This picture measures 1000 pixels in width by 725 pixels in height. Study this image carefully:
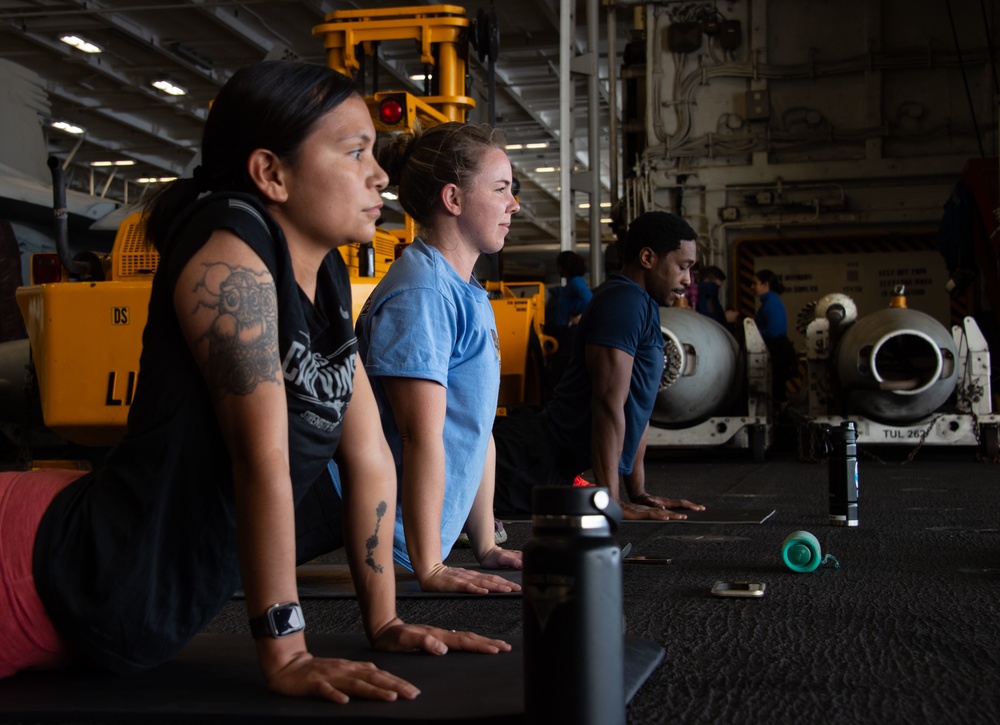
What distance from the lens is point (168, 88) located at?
19234 millimetres

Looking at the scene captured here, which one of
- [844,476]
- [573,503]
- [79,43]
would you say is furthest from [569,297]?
[79,43]

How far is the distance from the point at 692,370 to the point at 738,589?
16.2ft

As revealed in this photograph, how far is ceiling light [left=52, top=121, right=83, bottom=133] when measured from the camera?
854 inches

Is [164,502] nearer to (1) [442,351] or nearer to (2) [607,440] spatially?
(1) [442,351]

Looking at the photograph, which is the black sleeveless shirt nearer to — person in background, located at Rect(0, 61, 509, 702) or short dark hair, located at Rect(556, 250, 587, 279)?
person in background, located at Rect(0, 61, 509, 702)

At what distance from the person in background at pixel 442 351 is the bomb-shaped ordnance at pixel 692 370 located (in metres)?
4.54

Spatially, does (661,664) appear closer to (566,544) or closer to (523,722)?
(523,722)

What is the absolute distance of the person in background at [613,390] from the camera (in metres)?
4.23

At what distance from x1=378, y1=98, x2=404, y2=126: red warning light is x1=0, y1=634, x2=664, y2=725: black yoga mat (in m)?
4.70

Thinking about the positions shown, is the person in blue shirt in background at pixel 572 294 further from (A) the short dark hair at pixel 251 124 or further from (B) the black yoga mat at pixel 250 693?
(A) the short dark hair at pixel 251 124

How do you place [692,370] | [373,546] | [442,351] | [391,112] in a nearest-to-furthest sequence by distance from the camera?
[373,546]
[442,351]
[391,112]
[692,370]

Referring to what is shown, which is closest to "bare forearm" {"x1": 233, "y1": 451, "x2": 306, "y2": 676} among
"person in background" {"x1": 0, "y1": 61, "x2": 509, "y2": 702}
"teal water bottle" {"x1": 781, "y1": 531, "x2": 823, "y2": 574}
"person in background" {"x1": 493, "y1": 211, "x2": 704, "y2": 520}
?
"person in background" {"x1": 0, "y1": 61, "x2": 509, "y2": 702}

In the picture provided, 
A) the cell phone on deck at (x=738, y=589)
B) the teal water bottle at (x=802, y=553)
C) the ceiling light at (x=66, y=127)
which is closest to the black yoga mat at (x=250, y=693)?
the cell phone on deck at (x=738, y=589)

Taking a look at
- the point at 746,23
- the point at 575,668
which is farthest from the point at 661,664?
the point at 746,23
